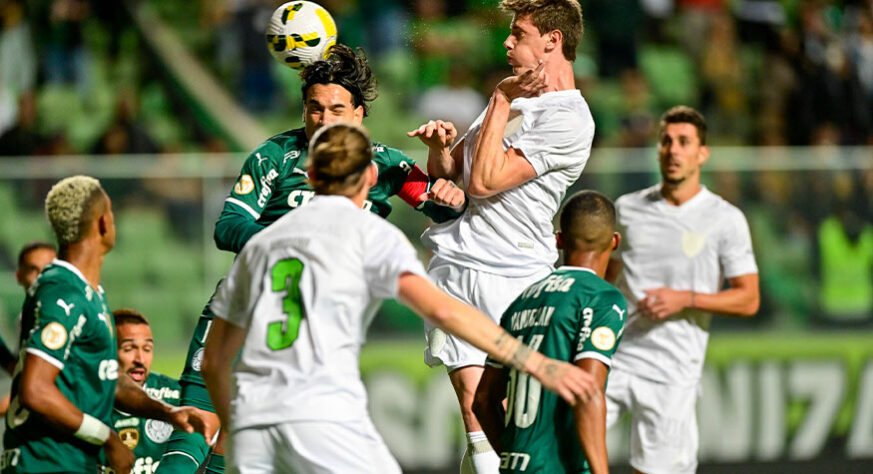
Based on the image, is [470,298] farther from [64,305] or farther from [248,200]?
[64,305]

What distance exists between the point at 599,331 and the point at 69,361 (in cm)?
210

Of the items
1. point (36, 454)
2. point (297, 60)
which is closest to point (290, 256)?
point (36, 454)

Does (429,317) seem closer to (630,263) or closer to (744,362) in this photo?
(630,263)

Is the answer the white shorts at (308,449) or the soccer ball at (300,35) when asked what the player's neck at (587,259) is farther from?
the soccer ball at (300,35)

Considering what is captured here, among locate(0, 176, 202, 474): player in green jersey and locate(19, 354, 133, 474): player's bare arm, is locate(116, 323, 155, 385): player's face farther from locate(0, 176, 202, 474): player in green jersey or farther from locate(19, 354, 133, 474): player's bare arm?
locate(19, 354, 133, 474): player's bare arm

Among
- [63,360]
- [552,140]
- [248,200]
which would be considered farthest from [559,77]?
[63,360]

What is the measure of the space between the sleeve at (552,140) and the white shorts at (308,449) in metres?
2.19

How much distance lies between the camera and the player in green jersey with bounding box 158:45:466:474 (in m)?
5.99

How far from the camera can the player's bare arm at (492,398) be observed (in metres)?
5.38

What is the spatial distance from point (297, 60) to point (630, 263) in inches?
109

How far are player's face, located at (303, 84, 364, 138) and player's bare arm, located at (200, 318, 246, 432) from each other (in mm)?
1606

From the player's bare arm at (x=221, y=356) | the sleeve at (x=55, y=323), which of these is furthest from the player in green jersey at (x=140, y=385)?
the player's bare arm at (x=221, y=356)

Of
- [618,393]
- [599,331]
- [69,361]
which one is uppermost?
[599,331]

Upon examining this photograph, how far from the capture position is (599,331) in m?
5.06
